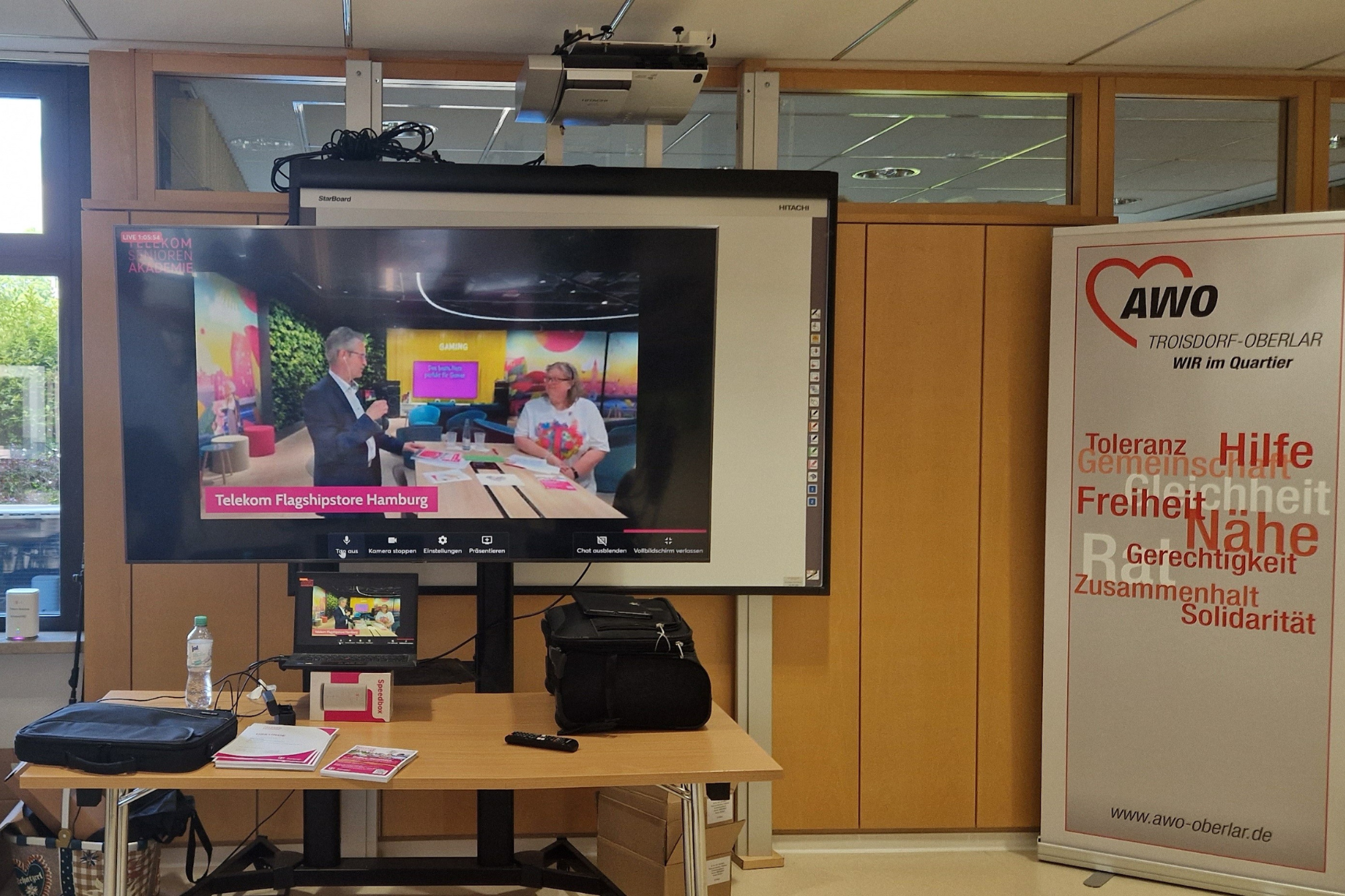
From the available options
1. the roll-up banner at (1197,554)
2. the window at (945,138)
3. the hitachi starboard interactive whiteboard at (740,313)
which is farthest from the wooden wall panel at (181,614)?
the roll-up banner at (1197,554)

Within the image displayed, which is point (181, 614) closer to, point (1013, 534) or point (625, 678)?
point (625, 678)

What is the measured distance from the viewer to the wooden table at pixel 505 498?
96.3 inches

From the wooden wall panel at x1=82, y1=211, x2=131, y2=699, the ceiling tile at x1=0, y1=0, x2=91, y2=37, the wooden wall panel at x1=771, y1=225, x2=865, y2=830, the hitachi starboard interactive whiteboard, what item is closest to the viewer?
the ceiling tile at x1=0, y1=0, x2=91, y2=37

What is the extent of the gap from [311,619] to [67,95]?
6.87ft

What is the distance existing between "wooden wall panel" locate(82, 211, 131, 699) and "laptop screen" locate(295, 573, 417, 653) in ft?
3.07

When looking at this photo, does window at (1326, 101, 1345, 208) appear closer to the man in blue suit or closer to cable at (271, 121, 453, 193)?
cable at (271, 121, 453, 193)

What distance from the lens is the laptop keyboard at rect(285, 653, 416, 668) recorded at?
2254 millimetres

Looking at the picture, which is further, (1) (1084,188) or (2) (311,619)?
(1) (1084,188)

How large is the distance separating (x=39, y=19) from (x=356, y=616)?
1.97 meters

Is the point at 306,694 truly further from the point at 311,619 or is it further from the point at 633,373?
the point at 633,373

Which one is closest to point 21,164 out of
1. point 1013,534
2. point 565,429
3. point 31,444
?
point 31,444

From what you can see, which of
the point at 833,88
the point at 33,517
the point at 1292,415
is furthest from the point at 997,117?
the point at 33,517

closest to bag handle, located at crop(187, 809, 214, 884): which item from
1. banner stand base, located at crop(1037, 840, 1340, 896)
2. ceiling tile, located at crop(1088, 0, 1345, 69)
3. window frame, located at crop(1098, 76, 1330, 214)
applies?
banner stand base, located at crop(1037, 840, 1340, 896)

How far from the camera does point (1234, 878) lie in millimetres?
2818
